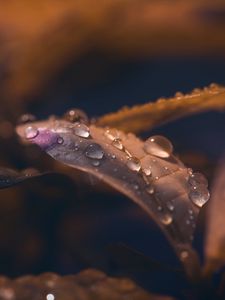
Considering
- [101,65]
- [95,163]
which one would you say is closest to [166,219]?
[95,163]

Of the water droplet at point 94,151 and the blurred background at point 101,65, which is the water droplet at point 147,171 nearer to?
the water droplet at point 94,151

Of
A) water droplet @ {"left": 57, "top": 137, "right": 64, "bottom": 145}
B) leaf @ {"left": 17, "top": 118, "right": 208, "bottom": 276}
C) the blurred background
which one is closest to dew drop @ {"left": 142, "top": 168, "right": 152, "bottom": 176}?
leaf @ {"left": 17, "top": 118, "right": 208, "bottom": 276}

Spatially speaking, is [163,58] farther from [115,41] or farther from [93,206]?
[93,206]

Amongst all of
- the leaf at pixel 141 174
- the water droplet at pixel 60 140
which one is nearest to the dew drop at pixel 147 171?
the leaf at pixel 141 174

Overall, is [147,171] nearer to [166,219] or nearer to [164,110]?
[166,219]

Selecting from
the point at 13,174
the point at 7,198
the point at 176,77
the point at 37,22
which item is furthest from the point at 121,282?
the point at 37,22

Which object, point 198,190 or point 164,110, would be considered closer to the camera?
point 198,190
